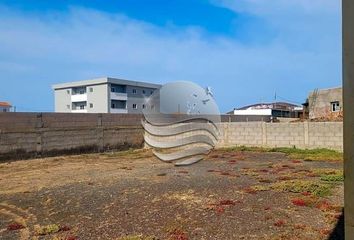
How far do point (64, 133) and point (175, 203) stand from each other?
10074 mm

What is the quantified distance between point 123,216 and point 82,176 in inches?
182

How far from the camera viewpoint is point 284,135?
14.2 metres

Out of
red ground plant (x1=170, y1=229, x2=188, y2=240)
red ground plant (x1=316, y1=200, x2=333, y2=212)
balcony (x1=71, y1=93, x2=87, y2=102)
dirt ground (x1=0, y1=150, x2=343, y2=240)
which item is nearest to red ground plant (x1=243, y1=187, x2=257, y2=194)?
dirt ground (x1=0, y1=150, x2=343, y2=240)

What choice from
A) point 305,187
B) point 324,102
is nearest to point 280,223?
point 305,187

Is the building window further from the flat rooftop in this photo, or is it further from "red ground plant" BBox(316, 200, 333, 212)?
the flat rooftop


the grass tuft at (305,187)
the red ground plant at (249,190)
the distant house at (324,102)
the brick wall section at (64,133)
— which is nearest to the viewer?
the grass tuft at (305,187)

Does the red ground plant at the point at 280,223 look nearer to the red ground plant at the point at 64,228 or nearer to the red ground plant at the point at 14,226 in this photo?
the red ground plant at the point at 64,228

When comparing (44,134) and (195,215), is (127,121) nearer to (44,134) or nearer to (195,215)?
(44,134)

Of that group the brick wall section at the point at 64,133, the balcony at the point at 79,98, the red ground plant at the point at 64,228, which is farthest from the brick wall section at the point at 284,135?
the balcony at the point at 79,98

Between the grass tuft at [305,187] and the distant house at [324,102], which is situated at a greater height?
the distant house at [324,102]

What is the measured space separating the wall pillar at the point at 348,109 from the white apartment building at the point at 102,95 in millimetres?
37788

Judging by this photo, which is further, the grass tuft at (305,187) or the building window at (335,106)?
the building window at (335,106)

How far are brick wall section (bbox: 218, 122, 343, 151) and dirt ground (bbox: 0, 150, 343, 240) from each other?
2533 mm

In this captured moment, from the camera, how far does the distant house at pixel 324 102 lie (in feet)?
67.9
